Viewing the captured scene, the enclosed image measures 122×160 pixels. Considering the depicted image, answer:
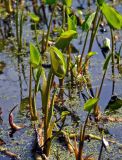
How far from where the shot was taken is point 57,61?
1.53 m

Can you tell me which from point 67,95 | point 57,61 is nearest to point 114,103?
point 67,95

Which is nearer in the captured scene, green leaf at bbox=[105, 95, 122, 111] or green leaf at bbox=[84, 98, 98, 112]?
green leaf at bbox=[84, 98, 98, 112]

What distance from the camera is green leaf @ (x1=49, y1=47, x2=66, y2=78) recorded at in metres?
1.51

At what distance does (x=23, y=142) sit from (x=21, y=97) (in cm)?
48

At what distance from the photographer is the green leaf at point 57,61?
151 cm

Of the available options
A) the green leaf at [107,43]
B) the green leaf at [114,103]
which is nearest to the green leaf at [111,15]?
the green leaf at [114,103]

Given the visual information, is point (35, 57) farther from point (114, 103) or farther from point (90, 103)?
point (114, 103)

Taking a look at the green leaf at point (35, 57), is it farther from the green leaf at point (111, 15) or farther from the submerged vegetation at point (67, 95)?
the green leaf at point (111, 15)

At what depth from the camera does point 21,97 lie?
2322mm

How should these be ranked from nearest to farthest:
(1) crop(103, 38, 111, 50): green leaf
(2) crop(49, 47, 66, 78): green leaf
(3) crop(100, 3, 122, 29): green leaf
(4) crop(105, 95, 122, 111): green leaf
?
(2) crop(49, 47, 66, 78): green leaf → (3) crop(100, 3, 122, 29): green leaf → (4) crop(105, 95, 122, 111): green leaf → (1) crop(103, 38, 111, 50): green leaf

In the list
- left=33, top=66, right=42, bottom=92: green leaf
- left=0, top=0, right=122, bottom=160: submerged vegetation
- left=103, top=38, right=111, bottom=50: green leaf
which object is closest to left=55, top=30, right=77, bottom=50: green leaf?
left=0, top=0, right=122, bottom=160: submerged vegetation

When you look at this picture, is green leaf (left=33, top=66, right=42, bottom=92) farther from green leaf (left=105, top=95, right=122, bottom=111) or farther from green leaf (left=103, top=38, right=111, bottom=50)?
green leaf (left=103, top=38, right=111, bottom=50)

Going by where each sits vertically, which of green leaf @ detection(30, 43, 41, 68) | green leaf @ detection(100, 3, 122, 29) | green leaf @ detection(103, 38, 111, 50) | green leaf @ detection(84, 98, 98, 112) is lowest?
green leaf @ detection(103, 38, 111, 50)

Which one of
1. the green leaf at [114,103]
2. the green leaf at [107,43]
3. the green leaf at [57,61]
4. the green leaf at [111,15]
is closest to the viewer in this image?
the green leaf at [57,61]
